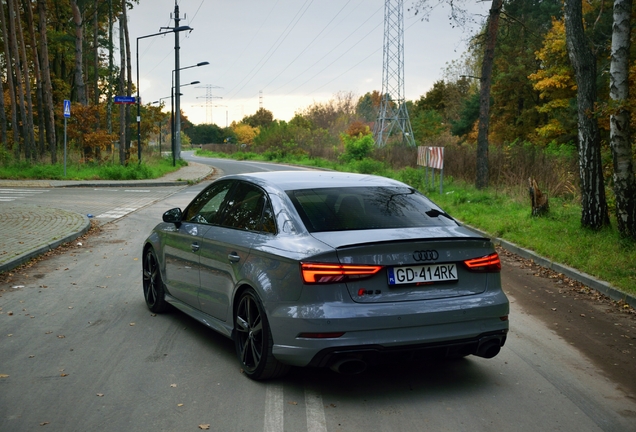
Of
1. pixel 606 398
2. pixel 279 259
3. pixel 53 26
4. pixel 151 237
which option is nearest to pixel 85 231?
pixel 151 237

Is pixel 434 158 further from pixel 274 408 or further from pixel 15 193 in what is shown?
pixel 274 408

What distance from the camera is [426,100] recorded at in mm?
78500

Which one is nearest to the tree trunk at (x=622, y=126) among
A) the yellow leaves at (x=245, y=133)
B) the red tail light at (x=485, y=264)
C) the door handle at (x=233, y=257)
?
the red tail light at (x=485, y=264)

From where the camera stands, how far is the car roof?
6152 millimetres

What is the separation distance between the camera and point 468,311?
527 cm

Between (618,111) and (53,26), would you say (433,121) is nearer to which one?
(53,26)

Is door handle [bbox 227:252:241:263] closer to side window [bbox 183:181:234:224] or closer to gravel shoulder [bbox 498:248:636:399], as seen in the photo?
side window [bbox 183:181:234:224]

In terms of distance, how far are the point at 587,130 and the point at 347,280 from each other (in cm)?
1024

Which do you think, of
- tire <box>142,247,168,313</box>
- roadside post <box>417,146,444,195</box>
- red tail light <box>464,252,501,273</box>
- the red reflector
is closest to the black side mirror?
tire <box>142,247,168,313</box>

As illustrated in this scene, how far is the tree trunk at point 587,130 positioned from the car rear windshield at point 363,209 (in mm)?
8611

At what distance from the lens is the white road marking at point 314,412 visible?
15.2 feet

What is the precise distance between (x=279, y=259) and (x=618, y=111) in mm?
9183

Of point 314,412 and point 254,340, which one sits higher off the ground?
point 254,340

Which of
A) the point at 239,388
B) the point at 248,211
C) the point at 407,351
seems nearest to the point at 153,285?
the point at 248,211
